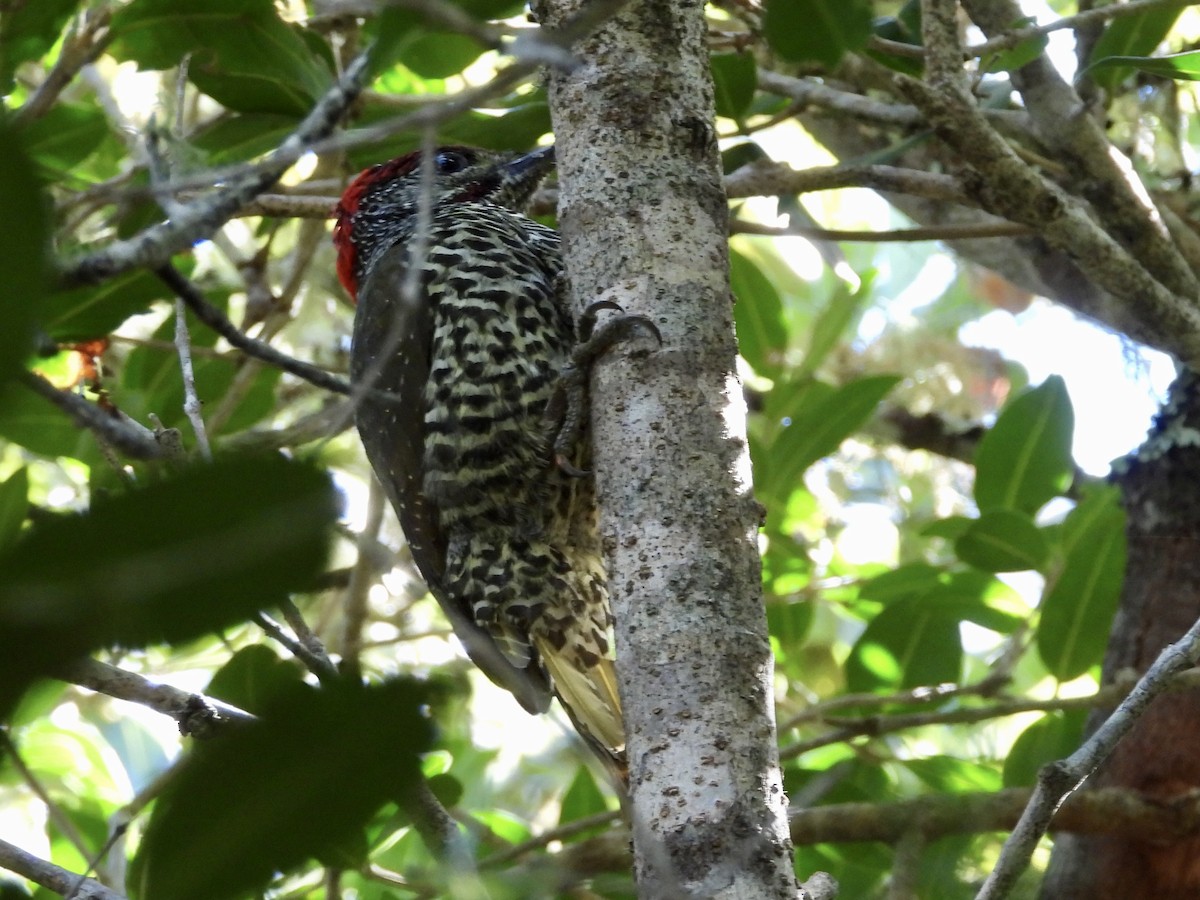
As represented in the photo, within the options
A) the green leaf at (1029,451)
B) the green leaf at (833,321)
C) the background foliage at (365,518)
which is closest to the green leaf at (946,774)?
the background foliage at (365,518)

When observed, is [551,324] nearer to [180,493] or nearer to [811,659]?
[811,659]

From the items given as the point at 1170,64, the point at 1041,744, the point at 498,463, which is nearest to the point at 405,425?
the point at 498,463

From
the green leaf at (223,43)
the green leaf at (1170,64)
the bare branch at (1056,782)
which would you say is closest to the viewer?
the bare branch at (1056,782)

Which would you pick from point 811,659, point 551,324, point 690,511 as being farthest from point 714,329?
point 811,659

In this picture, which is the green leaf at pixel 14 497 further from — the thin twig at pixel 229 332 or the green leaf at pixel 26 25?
the thin twig at pixel 229 332

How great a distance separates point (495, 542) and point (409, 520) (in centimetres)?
23

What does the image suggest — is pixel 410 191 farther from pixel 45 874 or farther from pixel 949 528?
pixel 45 874

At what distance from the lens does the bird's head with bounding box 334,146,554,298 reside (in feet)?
9.91

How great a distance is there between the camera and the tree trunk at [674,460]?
1.22m

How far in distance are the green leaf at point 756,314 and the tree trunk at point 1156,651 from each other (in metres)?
0.86

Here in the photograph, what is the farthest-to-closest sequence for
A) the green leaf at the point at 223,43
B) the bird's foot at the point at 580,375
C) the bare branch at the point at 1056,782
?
the green leaf at the point at 223,43
the bird's foot at the point at 580,375
the bare branch at the point at 1056,782

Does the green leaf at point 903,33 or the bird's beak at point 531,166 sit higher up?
the green leaf at point 903,33

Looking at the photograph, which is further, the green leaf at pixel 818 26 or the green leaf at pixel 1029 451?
the green leaf at pixel 1029 451

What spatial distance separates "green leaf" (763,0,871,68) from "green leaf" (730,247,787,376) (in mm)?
2081
